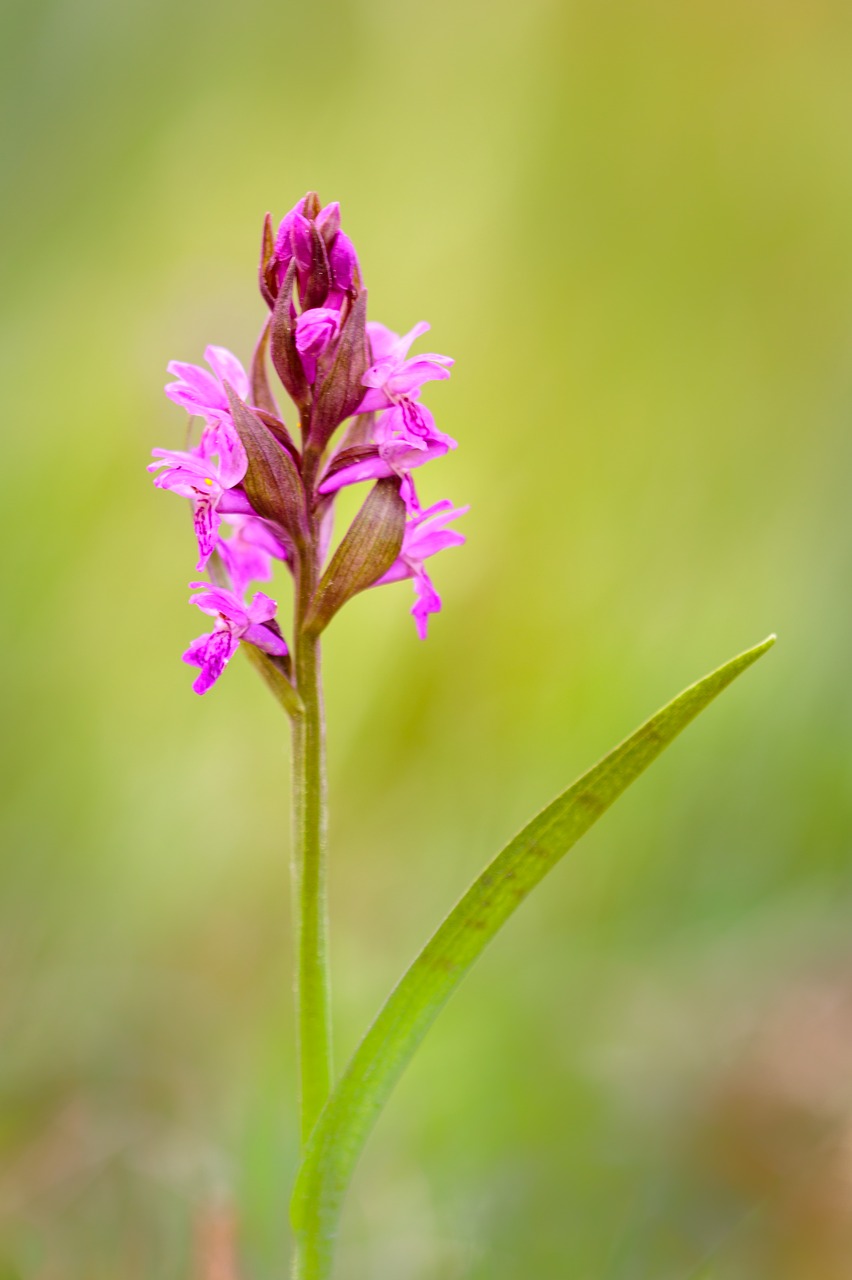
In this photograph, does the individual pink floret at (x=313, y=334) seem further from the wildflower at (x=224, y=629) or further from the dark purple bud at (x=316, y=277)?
the wildflower at (x=224, y=629)

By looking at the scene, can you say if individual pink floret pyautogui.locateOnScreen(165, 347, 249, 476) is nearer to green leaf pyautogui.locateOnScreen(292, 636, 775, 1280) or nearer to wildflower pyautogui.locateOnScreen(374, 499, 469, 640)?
wildflower pyautogui.locateOnScreen(374, 499, 469, 640)

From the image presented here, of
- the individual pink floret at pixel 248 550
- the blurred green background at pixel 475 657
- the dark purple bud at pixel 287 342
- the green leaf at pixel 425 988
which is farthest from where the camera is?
the blurred green background at pixel 475 657

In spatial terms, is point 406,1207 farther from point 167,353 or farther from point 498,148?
point 498,148

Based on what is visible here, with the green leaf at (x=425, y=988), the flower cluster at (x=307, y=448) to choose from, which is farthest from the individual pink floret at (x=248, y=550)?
the green leaf at (x=425, y=988)

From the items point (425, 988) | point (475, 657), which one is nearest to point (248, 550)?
point (425, 988)

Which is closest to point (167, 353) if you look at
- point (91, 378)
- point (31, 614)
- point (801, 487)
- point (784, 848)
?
point (91, 378)

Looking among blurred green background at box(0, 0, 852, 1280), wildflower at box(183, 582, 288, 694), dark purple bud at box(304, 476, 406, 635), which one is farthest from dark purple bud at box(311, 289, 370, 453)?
blurred green background at box(0, 0, 852, 1280)

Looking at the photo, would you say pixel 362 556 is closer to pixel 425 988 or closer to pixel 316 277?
pixel 316 277
